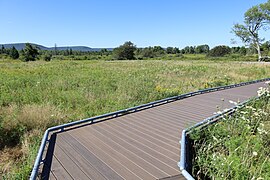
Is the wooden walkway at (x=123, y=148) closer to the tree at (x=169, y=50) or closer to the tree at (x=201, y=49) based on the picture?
the tree at (x=169, y=50)

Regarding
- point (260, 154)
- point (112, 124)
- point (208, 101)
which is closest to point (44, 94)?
point (112, 124)

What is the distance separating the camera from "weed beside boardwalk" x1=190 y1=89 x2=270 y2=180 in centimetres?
263

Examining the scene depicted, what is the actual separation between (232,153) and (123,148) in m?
1.78

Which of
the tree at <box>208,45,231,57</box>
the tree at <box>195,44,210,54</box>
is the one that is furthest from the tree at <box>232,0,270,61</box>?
the tree at <box>195,44,210,54</box>

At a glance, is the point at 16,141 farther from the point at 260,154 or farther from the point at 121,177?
the point at 260,154

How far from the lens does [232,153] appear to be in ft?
9.41

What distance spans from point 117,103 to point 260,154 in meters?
4.84

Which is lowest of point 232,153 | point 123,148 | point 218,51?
point 123,148

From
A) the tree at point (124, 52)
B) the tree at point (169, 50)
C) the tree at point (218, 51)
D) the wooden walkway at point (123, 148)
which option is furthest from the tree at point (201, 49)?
the wooden walkway at point (123, 148)

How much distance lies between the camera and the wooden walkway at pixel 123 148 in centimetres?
285

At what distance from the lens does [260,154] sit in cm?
328

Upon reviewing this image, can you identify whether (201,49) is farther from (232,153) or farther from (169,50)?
(232,153)

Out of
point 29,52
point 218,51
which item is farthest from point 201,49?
point 29,52

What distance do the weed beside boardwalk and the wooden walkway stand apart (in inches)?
15.9
